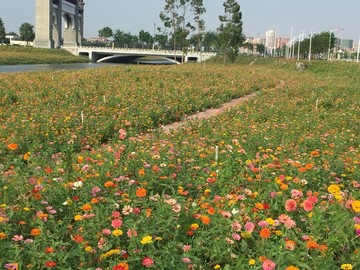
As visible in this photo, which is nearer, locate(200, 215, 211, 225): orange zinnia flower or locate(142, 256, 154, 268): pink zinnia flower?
locate(142, 256, 154, 268): pink zinnia flower

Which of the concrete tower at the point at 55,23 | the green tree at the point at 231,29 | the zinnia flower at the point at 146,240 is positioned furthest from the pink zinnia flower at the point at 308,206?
the concrete tower at the point at 55,23

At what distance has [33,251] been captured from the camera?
3000 millimetres

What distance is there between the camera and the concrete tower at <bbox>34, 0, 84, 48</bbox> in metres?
110

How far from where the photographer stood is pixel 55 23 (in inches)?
4616

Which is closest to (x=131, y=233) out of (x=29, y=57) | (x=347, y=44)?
(x=29, y=57)

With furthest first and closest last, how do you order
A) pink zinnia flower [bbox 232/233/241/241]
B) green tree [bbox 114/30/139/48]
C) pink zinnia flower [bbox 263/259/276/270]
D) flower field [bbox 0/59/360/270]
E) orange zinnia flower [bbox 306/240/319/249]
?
green tree [bbox 114/30/139/48]
pink zinnia flower [bbox 232/233/241/241]
flower field [bbox 0/59/360/270]
orange zinnia flower [bbox 306/240/319/249]
pink zinnia flower [bbox 263/259/276/270]

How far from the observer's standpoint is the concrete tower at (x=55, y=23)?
110 m

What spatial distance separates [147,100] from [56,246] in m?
10.8

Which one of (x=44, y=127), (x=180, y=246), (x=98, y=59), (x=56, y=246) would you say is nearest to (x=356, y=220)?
(x=180, y=246)

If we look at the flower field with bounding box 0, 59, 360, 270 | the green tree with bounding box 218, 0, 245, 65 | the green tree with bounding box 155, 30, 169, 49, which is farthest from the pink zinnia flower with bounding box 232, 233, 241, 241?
the green tree with bounding box 155, 30, 169, 49

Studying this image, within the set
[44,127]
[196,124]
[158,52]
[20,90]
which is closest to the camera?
[44,127]

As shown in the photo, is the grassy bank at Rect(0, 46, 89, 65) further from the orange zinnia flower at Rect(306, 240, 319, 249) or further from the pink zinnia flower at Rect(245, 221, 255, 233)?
the orange zinnia flower at Rect(306, 240, 319, 249)

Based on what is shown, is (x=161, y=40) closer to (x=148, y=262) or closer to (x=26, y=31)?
(x=26, y=31)

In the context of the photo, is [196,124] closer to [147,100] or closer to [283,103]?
[147,100]
